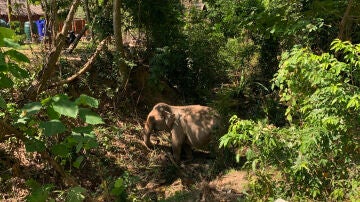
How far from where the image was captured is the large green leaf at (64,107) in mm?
1992

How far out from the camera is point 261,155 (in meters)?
5.14

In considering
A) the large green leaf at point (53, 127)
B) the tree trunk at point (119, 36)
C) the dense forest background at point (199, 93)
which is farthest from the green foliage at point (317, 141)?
the tree trunk at point (119, 36)

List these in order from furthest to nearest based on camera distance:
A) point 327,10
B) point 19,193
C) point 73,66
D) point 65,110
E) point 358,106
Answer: point 73,66 < point 327,10 < point 19,193 < point 358,106 < point 65,110

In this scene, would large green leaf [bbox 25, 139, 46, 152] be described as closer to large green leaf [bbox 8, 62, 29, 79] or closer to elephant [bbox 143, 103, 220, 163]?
large green leaf [bbox 8, 62, 29, 79]

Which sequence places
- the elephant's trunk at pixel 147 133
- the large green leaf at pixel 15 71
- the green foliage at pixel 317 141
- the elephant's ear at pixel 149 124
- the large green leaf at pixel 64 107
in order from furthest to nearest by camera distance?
1. the elephant's trunk at pixel 147 133
2. the elephant's ear at pixel 149 124
3. the green foliage at pixel 317 141
4. the large green leaf at pixel 15 71
5. the large green leaf at pixel 64 107

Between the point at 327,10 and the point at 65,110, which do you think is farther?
the point at 327,10

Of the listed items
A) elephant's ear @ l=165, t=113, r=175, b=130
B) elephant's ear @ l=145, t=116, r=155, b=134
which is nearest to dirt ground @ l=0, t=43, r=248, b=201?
elephant's ear @ l=145, t=116, r=155, b=134

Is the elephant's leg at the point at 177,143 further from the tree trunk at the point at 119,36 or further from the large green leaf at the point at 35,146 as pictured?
the large green leaf at the point at 35,146

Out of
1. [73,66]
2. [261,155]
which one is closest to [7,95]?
[73,66]

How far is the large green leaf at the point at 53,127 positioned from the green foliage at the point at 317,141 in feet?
9.71

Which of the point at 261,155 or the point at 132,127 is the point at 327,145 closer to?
the point at 261,155

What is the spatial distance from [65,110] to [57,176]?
583cm

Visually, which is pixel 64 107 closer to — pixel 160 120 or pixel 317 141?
pixel 317 141

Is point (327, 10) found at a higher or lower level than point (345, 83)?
higher
